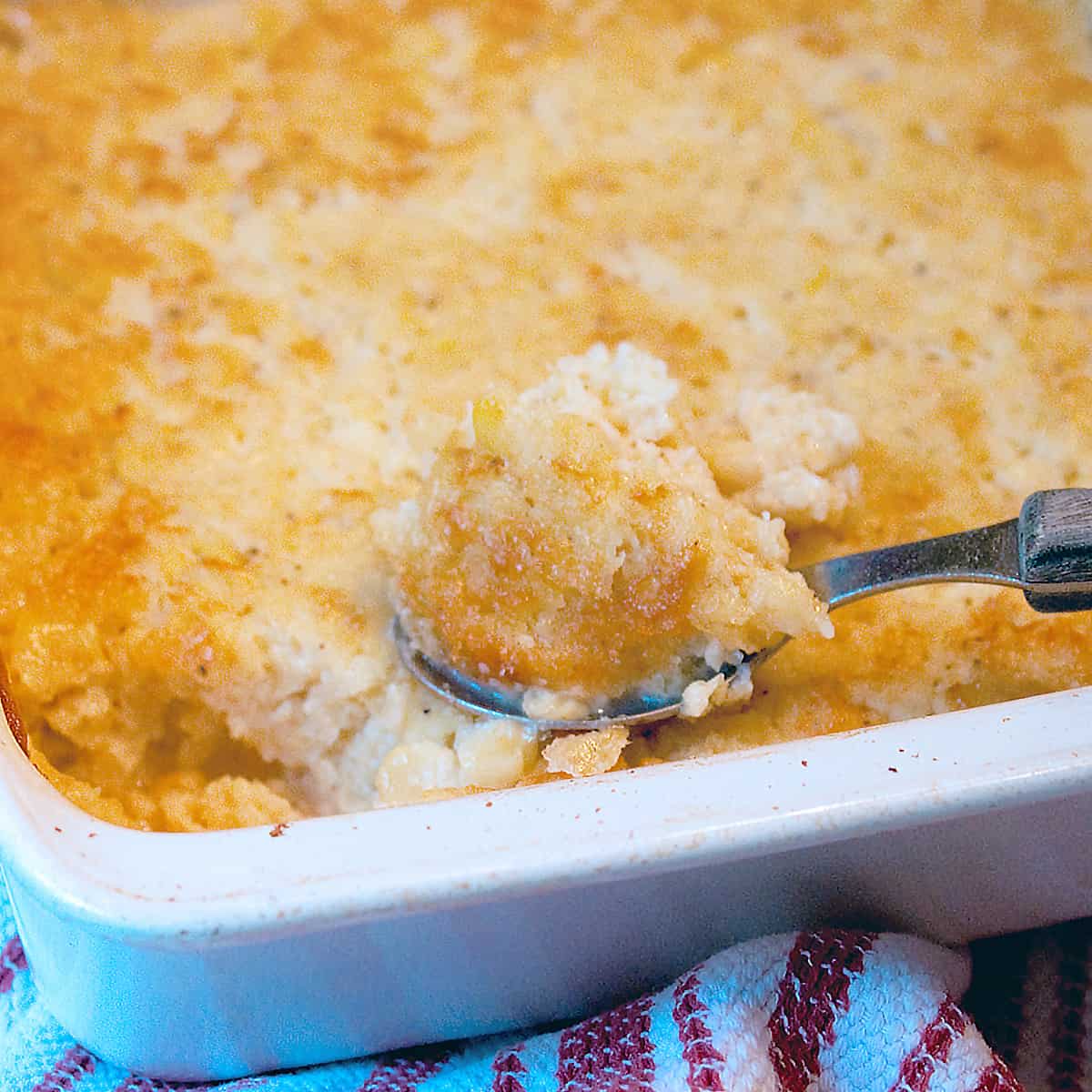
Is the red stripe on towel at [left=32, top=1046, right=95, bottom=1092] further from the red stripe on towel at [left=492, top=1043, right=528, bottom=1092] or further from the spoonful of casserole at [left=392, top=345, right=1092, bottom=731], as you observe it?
the spoonful of casserole at [left=392, top=345, right=1092, bottom=731]

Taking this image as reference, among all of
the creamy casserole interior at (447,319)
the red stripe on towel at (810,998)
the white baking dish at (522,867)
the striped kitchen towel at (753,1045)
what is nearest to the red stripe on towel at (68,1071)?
the striped kitchen towel at (753,1045)

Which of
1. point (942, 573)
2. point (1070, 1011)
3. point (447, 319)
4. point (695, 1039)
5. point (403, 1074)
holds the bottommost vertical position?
point (1070, 1011)

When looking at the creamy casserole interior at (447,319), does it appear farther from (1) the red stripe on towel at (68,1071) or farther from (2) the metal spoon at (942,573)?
(1) the red stripe on towel at (68,1071)

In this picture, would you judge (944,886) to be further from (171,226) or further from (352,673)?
(171,226)

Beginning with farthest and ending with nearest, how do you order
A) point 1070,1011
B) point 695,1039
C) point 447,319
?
point 447,319, point 1070,1011, point 695,1039

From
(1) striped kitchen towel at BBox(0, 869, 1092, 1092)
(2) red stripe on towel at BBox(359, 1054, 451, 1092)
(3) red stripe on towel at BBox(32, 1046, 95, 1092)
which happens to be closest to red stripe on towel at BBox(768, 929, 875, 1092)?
(1) striped kitchen towel at BBox(0, 869, 1092, 1092)

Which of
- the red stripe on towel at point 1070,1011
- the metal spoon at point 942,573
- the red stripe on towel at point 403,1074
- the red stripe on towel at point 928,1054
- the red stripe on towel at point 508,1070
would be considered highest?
the metal spoon at point 942,573

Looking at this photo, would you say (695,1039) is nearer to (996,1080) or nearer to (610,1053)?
(610,1053)

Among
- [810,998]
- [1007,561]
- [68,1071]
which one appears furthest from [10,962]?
[1007,561]
